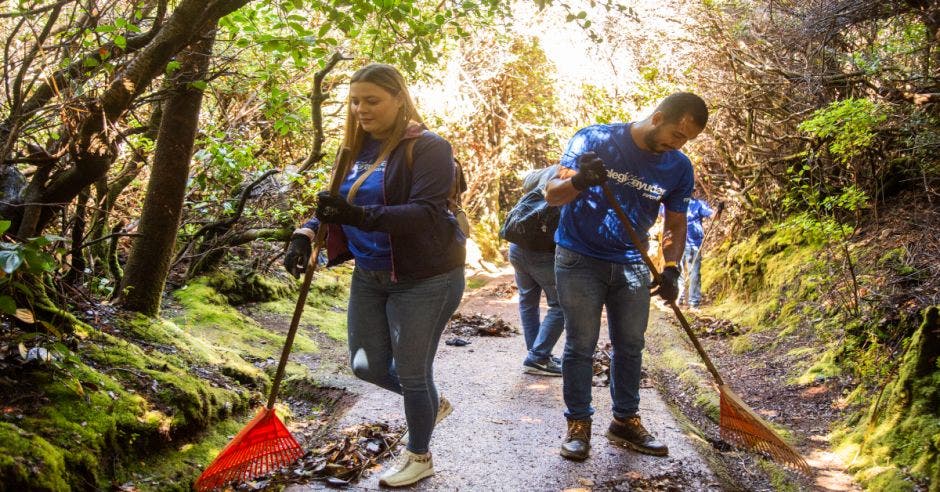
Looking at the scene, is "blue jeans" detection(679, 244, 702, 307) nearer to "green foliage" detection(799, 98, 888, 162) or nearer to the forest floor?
the forest floor

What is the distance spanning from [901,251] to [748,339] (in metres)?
2.43

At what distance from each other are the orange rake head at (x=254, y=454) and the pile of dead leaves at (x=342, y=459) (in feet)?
0.30

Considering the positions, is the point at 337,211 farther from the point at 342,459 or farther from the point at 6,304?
the point at 342,459

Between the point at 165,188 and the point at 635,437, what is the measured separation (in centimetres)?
367

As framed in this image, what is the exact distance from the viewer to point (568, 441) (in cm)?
420

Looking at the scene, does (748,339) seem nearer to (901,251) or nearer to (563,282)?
(901,251)

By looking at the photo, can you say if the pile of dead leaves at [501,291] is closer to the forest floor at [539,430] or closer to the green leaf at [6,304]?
the forest floor at [539,430]

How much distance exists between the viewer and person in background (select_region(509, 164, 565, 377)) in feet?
19.4

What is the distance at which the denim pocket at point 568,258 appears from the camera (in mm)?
4062

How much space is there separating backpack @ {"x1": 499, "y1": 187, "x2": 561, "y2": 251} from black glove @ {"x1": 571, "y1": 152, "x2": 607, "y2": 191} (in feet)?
6.31

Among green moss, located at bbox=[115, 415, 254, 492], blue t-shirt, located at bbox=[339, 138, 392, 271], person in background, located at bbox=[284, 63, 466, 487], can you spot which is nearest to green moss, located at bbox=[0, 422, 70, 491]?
green moss, located at bbox=[115, 415, 254, 492]

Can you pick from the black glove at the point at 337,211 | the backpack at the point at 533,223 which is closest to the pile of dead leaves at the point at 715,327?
the backpack at the point at 533,223

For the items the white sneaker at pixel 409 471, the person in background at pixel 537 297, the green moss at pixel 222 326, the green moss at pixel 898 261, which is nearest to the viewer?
the white sneaker at pixel 409 471

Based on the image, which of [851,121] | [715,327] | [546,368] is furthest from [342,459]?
[715,327]
